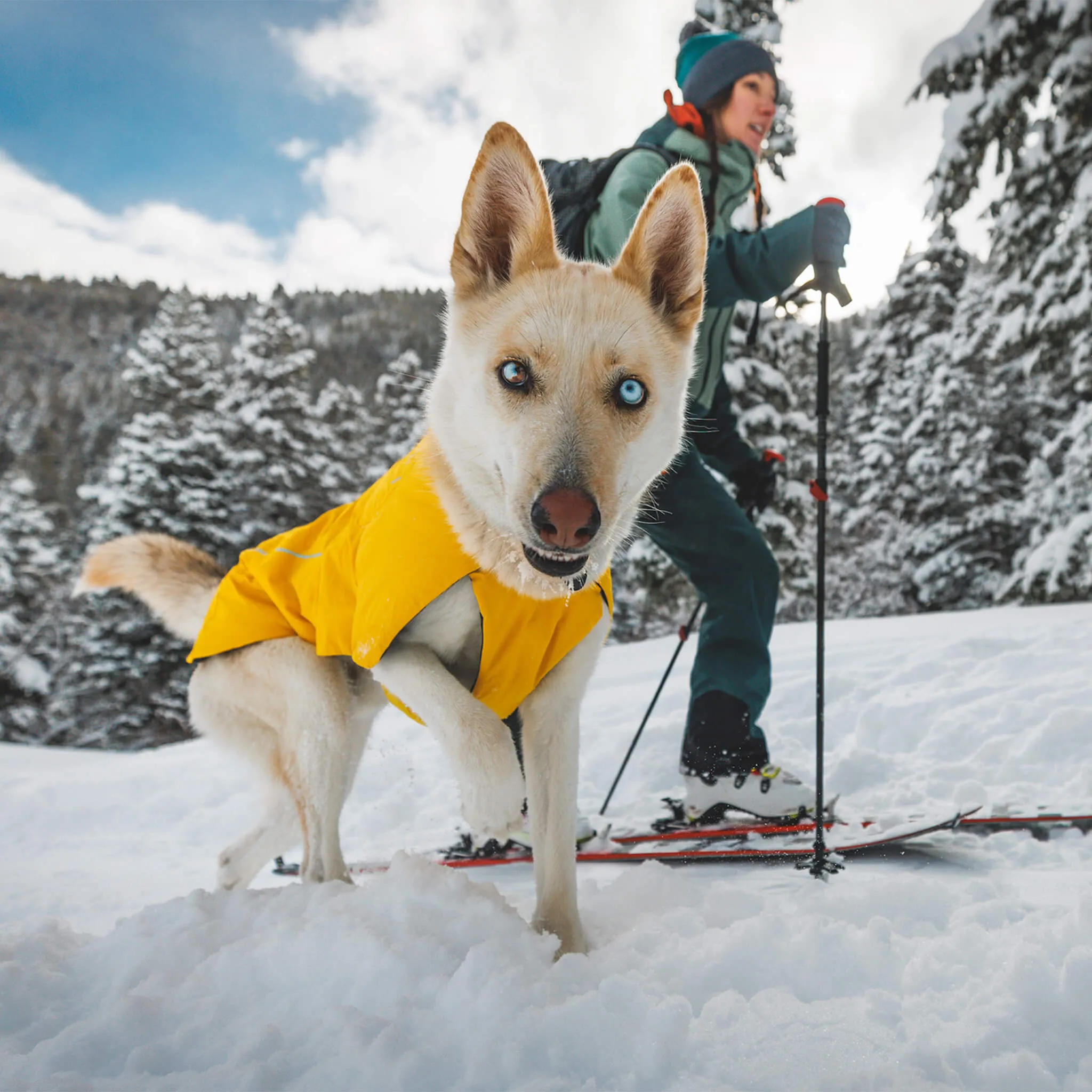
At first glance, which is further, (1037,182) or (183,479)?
(183,479)

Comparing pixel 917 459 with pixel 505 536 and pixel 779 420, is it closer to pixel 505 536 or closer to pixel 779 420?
pixel 779 420

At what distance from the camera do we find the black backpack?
303 centimetres

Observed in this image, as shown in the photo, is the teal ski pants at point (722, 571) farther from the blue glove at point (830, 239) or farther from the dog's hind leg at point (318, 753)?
the dog's hind leg at point (318, 753)

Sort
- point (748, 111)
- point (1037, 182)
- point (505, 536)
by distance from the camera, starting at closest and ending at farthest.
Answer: point (505, 536), point (748, 111), point (1037, 182)

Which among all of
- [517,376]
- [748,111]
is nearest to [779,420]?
[748,111]

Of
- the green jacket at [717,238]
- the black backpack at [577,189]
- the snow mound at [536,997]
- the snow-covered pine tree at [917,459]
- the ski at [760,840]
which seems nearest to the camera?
the snow mound at [536,997]

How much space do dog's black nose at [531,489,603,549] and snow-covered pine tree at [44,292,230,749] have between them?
55.2ft

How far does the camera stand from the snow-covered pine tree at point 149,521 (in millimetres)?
16562

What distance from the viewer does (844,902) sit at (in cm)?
182

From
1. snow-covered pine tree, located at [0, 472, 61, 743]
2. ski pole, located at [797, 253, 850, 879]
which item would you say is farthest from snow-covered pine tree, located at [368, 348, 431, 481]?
ski pole, located at [797, 253, 850, 879]

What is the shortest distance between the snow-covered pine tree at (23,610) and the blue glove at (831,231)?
19646 mm

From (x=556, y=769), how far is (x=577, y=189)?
2421mm

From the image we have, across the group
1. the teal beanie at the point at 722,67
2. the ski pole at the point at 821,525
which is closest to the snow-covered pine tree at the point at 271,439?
the teal beanie at the point at 722,67

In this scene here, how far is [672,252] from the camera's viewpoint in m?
2.39
